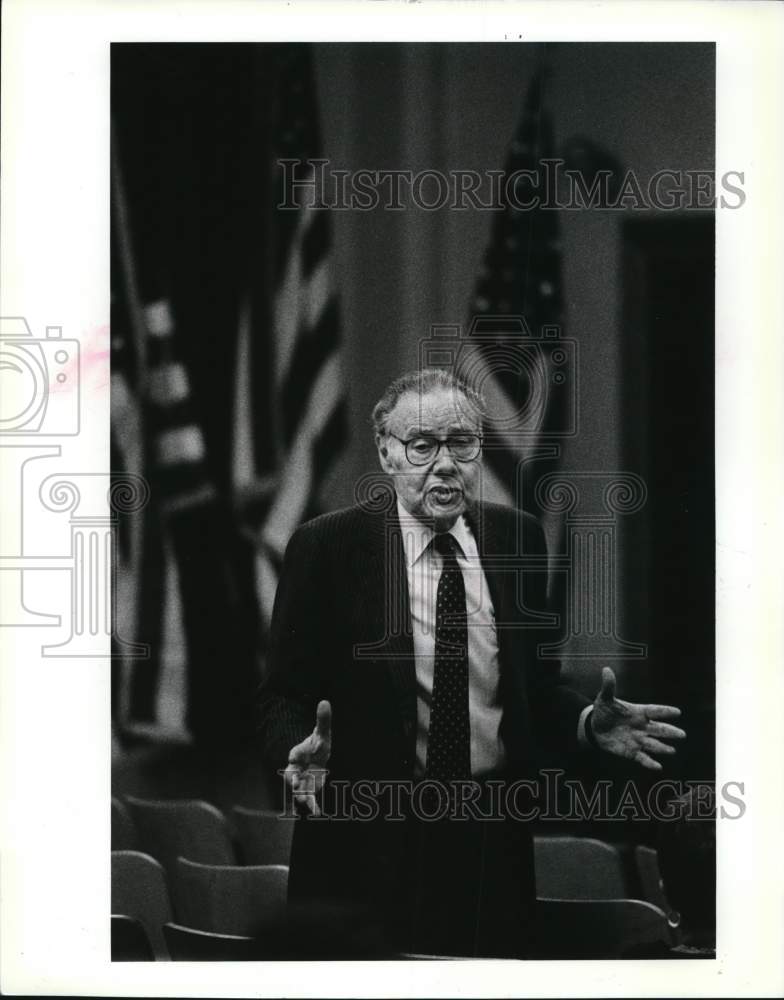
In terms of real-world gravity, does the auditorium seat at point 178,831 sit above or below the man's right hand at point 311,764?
below

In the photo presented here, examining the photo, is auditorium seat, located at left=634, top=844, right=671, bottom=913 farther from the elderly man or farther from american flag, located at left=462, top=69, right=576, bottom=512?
american flag, located at left=462, top=69, right=576, bottom=512

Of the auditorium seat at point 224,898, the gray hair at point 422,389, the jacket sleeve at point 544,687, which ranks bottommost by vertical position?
the auditorium seat at point 224,898

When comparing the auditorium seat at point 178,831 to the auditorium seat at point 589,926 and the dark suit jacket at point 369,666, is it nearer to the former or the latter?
the dark suit jacket at point 369,666

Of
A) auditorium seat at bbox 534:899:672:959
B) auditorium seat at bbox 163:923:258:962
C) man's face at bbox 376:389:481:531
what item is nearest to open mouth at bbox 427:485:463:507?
man's face at bbox 376:389:481:531

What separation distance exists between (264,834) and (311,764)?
6.6 inches

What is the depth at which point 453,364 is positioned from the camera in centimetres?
261

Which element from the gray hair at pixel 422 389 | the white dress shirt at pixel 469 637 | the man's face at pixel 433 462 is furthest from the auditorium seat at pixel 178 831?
the gray hair at pixel 422 389

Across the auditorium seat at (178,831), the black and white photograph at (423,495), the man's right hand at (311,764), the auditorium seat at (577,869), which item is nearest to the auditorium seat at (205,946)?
the black and white photograph at (423,495)

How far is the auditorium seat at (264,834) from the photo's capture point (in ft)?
8.59

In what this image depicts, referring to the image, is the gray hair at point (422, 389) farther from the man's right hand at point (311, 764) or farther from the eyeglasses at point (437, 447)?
the man's right hand at point (311, 764)

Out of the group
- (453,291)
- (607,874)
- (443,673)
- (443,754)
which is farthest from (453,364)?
(607,874)

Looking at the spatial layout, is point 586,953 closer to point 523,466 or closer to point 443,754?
point 443,754

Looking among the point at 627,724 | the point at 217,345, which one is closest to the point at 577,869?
the point at 627,724

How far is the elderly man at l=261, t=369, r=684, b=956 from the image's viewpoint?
103 inches
